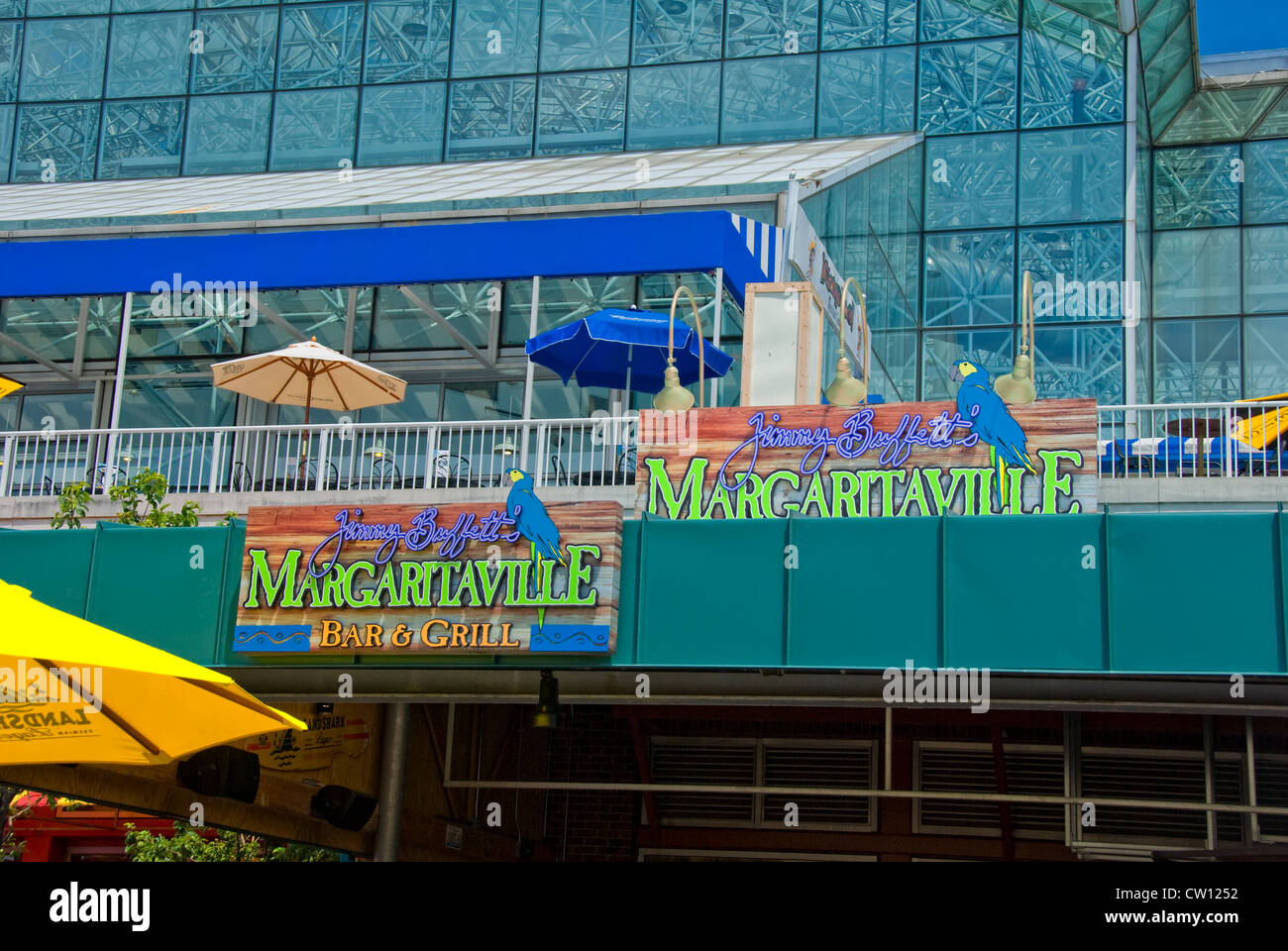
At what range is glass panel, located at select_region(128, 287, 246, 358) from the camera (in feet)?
92.8

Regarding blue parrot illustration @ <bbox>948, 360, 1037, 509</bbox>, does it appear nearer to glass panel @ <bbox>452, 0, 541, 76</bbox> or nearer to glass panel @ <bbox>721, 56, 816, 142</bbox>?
glass panel @ <bbox>721, 56, 816, 142</bbox>

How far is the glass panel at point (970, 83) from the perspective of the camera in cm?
3272

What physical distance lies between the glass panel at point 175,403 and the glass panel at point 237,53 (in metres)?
9.33

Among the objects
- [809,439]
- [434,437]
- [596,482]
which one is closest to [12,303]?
[434,437]

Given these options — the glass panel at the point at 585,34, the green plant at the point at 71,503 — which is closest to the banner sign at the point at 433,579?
the green plant at the point at 71,503

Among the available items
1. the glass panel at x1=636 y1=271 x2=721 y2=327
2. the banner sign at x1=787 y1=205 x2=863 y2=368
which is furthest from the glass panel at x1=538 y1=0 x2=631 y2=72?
the banner sign at x1=787 y1=205 x2=863 y2=368

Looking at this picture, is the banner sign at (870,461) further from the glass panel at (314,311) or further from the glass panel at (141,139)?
the glass panel at (141,139)

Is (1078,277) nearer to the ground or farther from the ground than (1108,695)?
farther from the ground

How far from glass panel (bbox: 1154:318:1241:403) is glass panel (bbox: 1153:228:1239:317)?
1.25ft

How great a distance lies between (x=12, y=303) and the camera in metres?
28.7

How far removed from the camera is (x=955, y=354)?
106 ft
